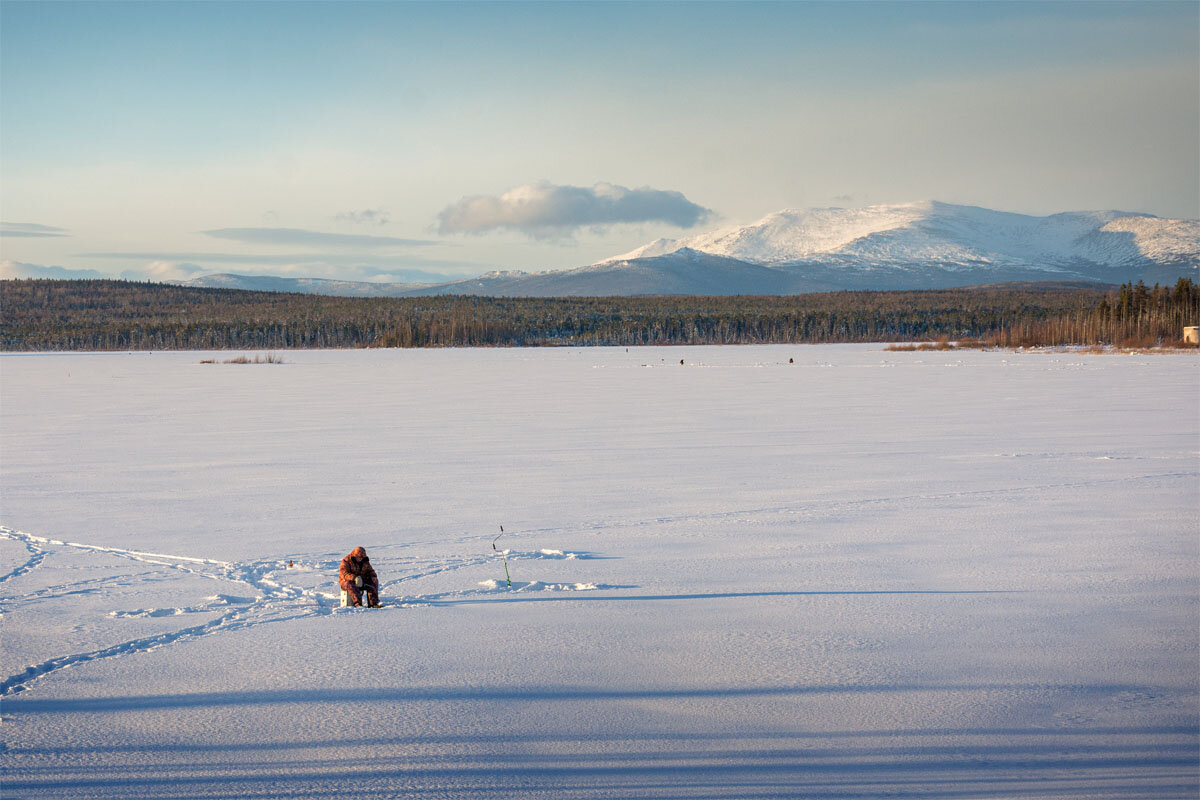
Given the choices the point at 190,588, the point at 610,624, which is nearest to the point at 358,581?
the point at 190,588

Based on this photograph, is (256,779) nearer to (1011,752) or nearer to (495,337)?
(1011,752)

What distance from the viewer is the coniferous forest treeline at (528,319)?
6775 cm

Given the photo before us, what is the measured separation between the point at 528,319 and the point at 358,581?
95.3m

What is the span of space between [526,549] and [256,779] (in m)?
3.47

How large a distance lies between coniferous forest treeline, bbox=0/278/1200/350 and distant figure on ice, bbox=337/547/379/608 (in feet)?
202

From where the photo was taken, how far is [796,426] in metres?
14.7

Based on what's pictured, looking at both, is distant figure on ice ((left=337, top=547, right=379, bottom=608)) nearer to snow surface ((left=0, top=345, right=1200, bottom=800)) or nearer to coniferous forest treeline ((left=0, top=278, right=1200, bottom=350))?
snow surface ((left=0, top=345, right=1200, bottom=800))

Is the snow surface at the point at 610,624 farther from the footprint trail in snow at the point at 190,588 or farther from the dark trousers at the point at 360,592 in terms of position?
the dark trousers at the point at 360,592

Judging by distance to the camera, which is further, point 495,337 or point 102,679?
point 495,337

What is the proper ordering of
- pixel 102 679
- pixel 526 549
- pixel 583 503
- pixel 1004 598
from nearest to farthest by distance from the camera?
pixel 102 679, pixel 1004 598, pixel 526 549, pixel 583 503

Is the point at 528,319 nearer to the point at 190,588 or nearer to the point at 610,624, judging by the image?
the point at 190,588

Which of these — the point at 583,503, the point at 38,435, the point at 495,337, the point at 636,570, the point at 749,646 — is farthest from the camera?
the point at 495,337

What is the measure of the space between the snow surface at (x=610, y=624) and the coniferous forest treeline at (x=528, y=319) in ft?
188

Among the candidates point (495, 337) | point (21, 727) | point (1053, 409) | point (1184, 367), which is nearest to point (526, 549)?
point (21, 727)
